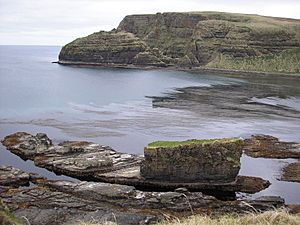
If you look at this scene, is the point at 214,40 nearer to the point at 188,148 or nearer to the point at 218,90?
the point at 218,90

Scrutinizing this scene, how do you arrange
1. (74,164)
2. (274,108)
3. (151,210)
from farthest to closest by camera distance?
(274,108) → (74,164) → (151,210)

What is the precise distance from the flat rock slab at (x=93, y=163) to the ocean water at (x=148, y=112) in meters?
1.50

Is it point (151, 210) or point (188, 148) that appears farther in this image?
point (188, 148)

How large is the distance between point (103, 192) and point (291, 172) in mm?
20055

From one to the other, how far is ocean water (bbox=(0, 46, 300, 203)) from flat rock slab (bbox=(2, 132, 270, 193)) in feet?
4.91

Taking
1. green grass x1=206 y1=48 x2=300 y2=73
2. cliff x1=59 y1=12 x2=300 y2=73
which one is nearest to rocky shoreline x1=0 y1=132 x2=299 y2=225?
green grass x1=206 y1=48 x2=300 y2=73

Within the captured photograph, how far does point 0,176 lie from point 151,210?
14.7 meters

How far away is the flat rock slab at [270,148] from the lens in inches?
2032

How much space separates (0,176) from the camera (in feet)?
129

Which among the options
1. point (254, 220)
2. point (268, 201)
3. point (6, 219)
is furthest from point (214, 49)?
point (6, 219)

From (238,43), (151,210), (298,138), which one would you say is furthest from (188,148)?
(238,43)

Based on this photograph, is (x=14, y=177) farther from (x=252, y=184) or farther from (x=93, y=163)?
(x=252, y=184)

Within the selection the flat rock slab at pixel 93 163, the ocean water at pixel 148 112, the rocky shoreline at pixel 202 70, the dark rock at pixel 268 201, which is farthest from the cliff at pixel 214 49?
the dark rock at pixel 268 201

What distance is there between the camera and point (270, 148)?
54156mm
